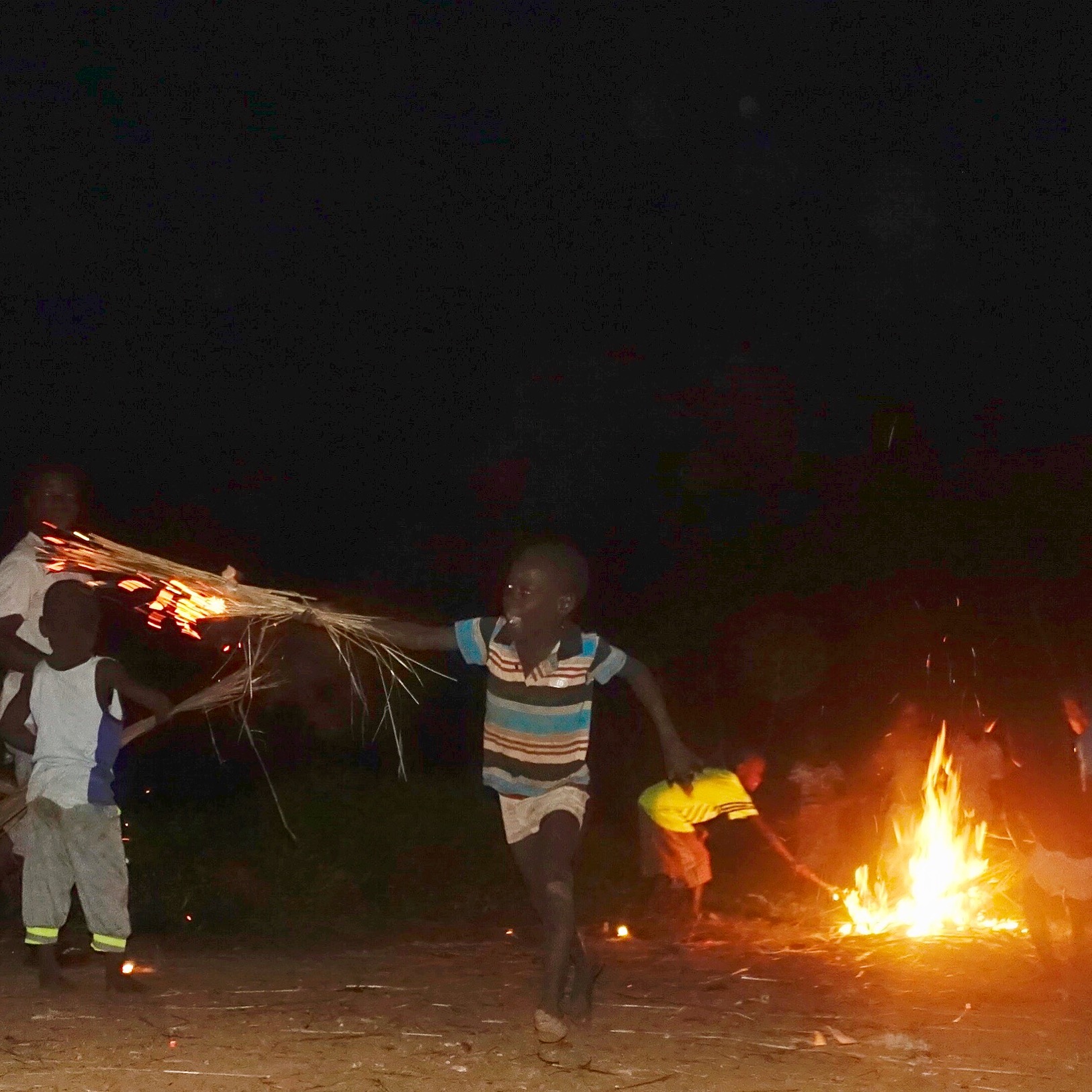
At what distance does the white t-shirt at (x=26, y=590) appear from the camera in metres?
6.70

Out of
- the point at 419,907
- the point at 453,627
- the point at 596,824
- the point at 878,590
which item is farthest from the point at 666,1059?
the point at 878,590

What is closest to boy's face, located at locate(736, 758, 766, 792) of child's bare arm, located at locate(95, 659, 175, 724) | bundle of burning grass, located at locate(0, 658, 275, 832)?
bundle of burning grass, located at locate(0, 658, 275, 832)

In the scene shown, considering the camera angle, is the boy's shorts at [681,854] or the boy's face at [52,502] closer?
the boy's face at [52,502]

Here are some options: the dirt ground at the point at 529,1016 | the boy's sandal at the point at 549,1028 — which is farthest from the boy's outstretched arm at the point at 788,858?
the boy's sandal at the point at 549,1028

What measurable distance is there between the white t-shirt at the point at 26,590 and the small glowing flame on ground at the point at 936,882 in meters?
4.36

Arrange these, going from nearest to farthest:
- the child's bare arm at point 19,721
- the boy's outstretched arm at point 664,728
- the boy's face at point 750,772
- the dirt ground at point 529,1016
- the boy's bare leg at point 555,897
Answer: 1. the dirt ground at point 529,1016
2. the boy's bare leg at point 555,897
3. the boy's outstretched arm at point 664,728
4. the child's bare arm at point 19,721
5. the boy's face at point 750,772

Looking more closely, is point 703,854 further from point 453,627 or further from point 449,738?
point 449,738

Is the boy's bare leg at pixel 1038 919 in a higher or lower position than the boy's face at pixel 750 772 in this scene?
lower

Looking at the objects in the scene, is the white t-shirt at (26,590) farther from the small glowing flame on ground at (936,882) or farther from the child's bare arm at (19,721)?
the small glowing flame on ground at (936,882)

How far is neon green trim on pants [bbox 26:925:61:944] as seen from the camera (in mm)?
6363

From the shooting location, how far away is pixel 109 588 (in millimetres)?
6863

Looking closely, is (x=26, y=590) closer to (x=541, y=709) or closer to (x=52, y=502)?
(x=52, y=502)

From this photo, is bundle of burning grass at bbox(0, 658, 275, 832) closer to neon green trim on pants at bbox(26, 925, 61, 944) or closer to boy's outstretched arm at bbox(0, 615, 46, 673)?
boy's outstretched arm at bbox(0, 615, 46, 673)

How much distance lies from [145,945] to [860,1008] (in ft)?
11.9
